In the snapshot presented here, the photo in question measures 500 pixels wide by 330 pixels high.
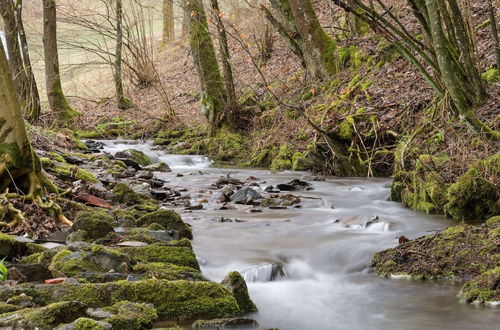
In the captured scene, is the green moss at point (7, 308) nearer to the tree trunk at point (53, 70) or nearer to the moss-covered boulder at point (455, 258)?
the moss-covered boulder at point (455, 258)

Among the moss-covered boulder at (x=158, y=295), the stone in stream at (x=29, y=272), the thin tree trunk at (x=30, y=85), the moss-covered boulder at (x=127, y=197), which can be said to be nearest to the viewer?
the moss-covered boulder at (x=158, y=295)

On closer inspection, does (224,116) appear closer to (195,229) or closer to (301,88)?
(301,88)

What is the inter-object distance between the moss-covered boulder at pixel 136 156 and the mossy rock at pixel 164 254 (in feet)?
30.2

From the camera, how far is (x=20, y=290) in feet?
13.3

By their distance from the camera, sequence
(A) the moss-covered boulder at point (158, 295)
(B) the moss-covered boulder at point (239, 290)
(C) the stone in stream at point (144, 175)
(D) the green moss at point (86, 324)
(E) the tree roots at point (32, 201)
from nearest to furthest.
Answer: (D) the green moss at point (86, 324)
(A) the moss-covered boulder at point (158, 295)
(B) the moss-covered boulder at point (239, 290)
(E) the tree roots at point (32, 201)
(C) the stone in stream at point (144, 175)

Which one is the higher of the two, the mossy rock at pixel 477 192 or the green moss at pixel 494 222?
the mossy rock at pixel 477 192

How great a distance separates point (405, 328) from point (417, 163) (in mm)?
4319

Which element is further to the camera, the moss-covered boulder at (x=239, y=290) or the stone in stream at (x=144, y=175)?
the stone in stream at (x=144, y=175)

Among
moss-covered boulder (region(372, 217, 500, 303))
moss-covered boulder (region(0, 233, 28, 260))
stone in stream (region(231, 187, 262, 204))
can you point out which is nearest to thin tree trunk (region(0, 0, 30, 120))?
stone in stream (region(231, 187, 262, 204))

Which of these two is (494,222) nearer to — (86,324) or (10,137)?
(86,324)

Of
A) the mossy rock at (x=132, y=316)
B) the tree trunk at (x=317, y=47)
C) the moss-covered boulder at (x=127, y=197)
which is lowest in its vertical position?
the mossy rock at (x=132, y=316)

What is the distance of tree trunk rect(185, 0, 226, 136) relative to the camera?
1625 centimetres

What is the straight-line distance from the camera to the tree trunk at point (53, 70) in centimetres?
1834

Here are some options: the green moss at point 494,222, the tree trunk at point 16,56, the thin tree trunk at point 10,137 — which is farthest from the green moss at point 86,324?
the tree trunk at point 16,56
